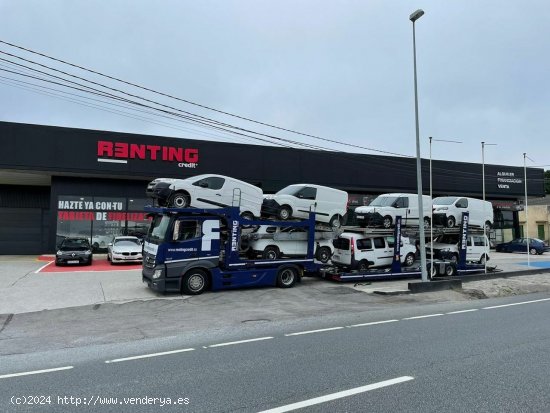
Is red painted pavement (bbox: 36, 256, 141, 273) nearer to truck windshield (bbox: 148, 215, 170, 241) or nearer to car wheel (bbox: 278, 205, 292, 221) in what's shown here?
truck windshield (bbox: 148, 215, 170, 241)

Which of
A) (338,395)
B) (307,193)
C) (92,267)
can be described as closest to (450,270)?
(307,193)

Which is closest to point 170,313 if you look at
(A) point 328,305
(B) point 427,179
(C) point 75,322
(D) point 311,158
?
(C) point 75,322

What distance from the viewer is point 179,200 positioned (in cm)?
1492

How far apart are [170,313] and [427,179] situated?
31775 mm

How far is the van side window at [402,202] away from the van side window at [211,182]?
7.92m

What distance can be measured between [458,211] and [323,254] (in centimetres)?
762

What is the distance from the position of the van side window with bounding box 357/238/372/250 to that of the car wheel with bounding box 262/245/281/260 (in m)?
→ 3.80

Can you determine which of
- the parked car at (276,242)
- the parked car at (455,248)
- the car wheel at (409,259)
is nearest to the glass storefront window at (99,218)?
the parked car at (276,242)

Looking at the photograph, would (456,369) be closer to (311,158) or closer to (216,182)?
(216,182)

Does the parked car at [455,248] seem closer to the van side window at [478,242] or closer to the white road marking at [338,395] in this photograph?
the van side window at [478,242]

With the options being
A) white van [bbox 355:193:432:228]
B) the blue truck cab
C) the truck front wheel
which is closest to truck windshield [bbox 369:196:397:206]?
white van [bbox 355:193:432:228]

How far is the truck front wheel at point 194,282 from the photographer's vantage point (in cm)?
1418

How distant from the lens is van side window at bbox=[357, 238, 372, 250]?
18.2m

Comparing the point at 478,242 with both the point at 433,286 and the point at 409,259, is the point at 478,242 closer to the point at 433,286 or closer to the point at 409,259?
the point at 409,259
